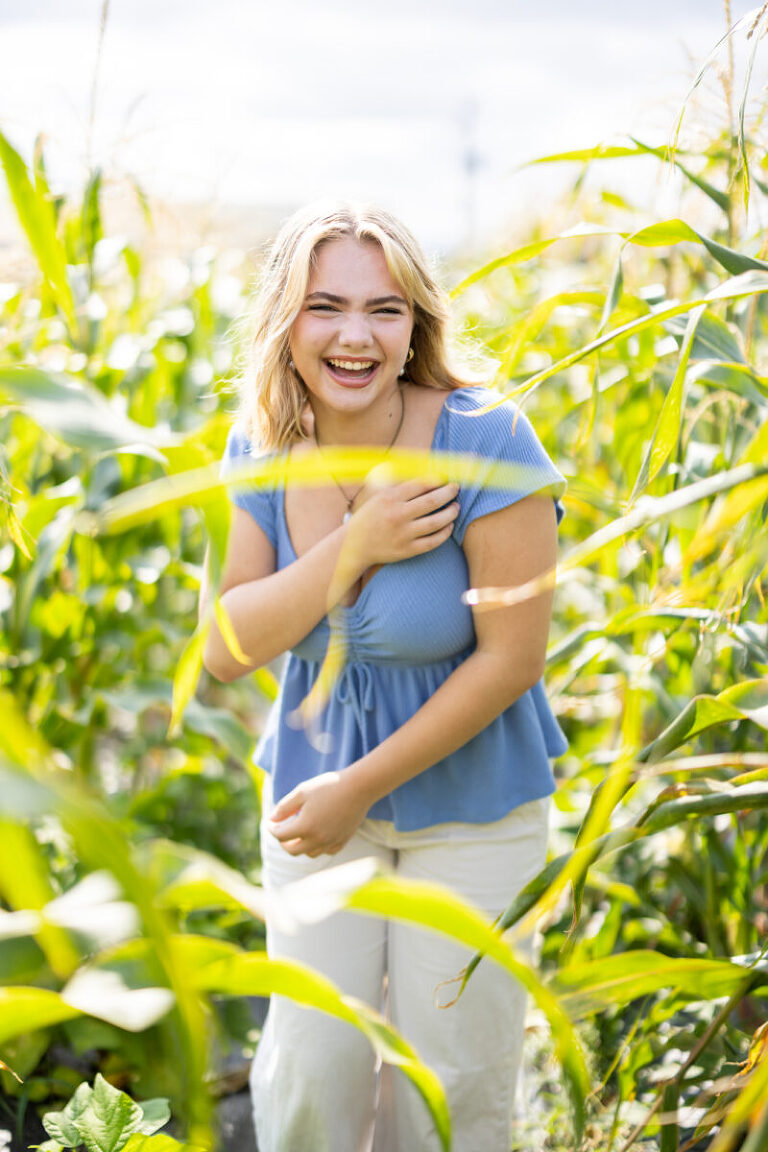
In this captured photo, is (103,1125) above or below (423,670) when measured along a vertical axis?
below

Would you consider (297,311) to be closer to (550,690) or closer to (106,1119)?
(550,690)

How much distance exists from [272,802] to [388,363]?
506 mm

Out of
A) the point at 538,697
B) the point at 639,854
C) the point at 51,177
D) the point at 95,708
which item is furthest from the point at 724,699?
the point at 51,177

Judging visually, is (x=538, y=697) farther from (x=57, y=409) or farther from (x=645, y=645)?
(x=57, y=409)

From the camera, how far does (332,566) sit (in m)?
1.01

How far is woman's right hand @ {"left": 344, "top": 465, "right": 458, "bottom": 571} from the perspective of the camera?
98 centimetres

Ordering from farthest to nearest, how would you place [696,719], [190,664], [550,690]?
[550,690], [696,719], [190,664]

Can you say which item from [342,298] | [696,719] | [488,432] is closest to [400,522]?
A: [488,432]

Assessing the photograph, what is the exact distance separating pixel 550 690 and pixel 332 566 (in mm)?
506

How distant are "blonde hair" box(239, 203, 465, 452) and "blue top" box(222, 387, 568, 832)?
0.05 meters

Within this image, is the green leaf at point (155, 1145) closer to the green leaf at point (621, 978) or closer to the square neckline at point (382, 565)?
the green leaf at point (621, 978)

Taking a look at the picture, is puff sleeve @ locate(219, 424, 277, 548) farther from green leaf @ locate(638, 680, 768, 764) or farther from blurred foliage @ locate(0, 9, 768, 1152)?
green leaf @ locate(638, 680, 768, 764)

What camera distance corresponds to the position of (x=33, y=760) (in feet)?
1.26

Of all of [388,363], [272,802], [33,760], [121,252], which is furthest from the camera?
[121,252]
